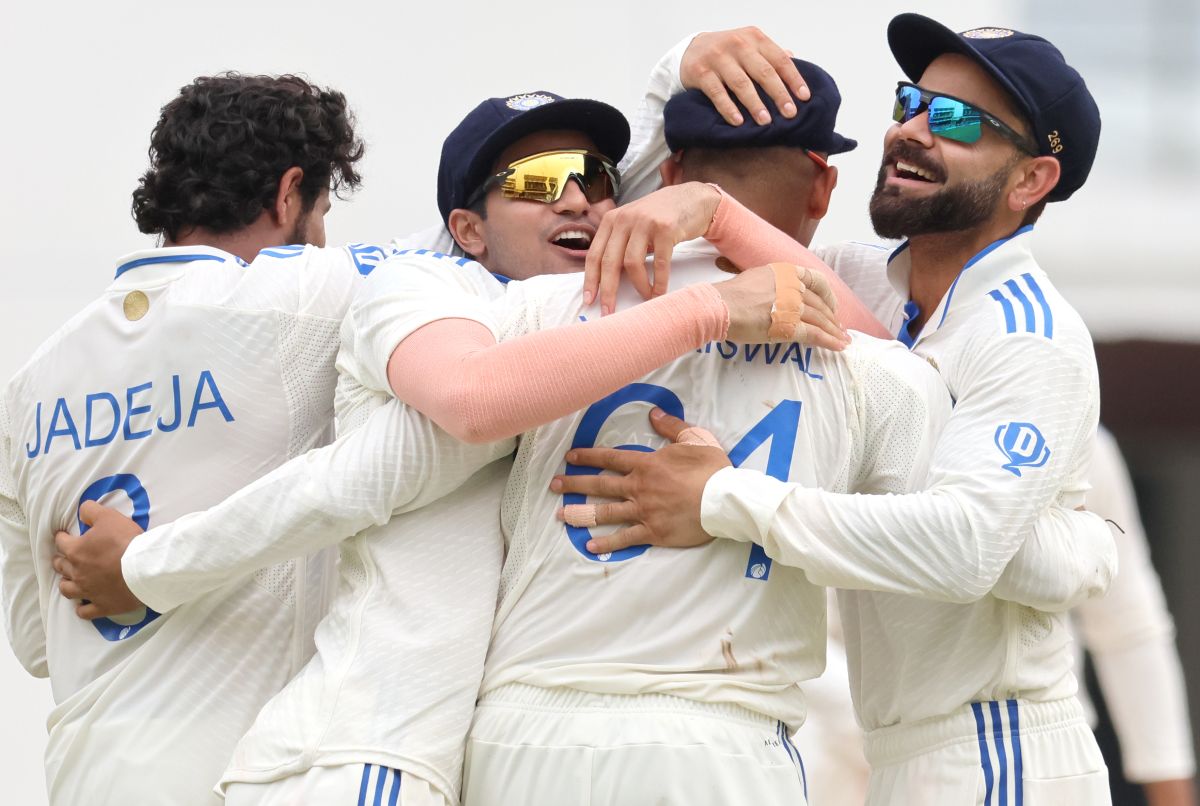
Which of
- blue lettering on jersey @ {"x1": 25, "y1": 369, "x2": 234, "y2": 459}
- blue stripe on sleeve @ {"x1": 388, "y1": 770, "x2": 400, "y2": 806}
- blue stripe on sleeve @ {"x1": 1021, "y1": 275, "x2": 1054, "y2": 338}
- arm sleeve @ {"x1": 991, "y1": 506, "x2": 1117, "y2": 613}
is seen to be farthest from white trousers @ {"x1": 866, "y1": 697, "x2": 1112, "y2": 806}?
blue lettering on jersey @ {"x1": 25, "y1": 369, "x2": 234, "y2": 459}

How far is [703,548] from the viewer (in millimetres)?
2180

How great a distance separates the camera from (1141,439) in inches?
248

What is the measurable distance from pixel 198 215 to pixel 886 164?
1.22 metres

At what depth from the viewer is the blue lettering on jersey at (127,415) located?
8.14 feet

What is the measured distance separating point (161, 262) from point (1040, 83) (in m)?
1.49

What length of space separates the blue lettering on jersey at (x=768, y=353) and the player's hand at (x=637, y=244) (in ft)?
0.39

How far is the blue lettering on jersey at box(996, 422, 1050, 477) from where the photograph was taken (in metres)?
2.20

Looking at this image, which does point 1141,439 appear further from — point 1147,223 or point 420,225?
point 420,225

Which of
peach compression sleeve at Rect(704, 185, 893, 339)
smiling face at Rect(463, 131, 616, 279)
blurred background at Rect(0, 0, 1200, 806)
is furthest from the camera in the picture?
blurred background at Rect(0, 0, 1200, 806)

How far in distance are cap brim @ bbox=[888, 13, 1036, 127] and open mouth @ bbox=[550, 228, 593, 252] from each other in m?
0.68

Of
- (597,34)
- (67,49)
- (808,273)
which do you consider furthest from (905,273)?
(67,49)

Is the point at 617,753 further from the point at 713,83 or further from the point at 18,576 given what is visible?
the point at 18,576

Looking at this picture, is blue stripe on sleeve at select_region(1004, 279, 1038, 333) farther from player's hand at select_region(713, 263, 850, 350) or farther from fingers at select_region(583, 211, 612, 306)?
fingers at select_region(583, 211, 612, 306)

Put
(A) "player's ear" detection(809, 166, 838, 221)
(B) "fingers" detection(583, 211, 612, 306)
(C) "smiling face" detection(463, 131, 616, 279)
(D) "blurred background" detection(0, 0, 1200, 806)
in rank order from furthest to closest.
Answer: (D) "blurred background" detection(0, 0, 1200, 806) < (A) "player's ear" detection(809, 166, 838, 221) < (C) "smiling face" detection(463, 131, 616, 279) < (B) "fingers" detection(583, 211, 612, 306)
